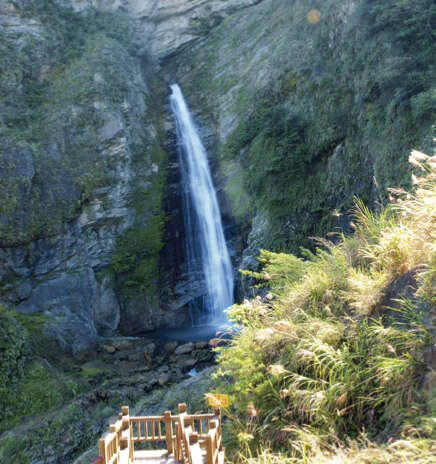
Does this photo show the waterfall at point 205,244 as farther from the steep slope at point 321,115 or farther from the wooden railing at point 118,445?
the wooden railing at point 118,445

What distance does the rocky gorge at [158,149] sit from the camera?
30.5 feet

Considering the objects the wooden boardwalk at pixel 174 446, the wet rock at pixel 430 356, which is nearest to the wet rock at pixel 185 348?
the wooden boardwalk at pixel 174 446

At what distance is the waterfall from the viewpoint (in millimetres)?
14969

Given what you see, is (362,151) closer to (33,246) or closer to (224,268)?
(224,268)

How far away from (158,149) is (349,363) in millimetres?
17088

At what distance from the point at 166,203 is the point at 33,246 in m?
5.92

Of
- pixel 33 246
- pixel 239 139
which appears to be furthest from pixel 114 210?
pixel 239 139

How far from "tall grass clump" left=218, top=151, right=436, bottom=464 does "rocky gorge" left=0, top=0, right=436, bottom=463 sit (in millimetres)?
2178

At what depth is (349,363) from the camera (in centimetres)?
340

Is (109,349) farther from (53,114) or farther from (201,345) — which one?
(53,114)

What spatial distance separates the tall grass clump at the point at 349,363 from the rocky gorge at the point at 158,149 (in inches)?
85.7

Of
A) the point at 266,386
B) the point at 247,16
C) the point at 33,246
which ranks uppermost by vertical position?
the point at 247,16

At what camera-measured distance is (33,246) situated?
13828mm

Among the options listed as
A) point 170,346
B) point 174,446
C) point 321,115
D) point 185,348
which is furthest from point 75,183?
point 174,446
